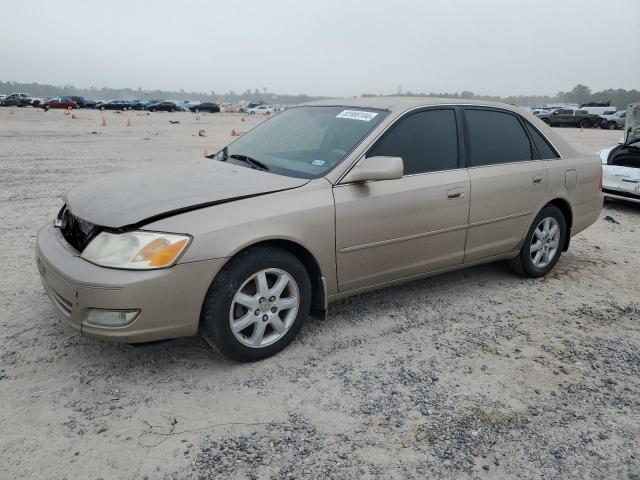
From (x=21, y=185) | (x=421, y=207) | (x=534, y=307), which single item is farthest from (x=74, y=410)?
(x=21, y=185)

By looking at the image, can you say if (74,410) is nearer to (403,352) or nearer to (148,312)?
(148,312)

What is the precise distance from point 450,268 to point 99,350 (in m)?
2.65

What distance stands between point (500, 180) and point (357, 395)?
2.32 metres

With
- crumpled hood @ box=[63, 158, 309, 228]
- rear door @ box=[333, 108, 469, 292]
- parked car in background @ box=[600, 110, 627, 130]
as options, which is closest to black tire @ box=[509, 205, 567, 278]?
rear door @ box=[333, 108, 469, 292]

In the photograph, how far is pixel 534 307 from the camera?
4.30m

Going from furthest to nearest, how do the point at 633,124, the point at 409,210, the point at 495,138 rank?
1. the point at 633,124
2. the point at 495,138
3. the point at 409,210

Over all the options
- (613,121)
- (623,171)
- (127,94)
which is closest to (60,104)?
(613,121)

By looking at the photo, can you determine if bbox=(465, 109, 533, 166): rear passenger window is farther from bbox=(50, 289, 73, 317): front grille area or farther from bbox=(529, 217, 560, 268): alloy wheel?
bbox=(50, 289, 73, 317): front grille area

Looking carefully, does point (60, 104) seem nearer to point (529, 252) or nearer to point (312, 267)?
point (529, 252)

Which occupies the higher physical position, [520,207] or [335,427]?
[520,207]

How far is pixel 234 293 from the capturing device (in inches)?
119

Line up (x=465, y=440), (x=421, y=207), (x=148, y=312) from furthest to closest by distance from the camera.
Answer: (x=421, y=207), (x=148, y=312), (x=465, y=440)

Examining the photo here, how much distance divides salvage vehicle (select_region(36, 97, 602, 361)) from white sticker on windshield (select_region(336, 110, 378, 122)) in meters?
0.01

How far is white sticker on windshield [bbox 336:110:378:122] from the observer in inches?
153
